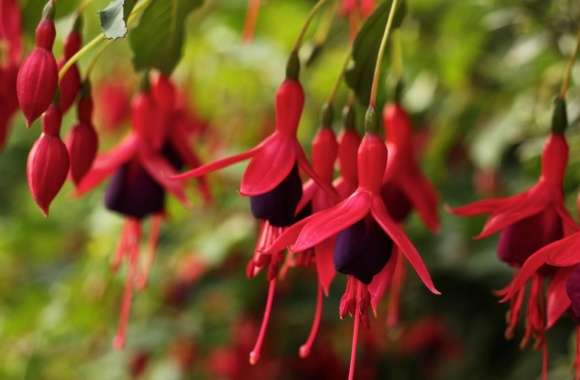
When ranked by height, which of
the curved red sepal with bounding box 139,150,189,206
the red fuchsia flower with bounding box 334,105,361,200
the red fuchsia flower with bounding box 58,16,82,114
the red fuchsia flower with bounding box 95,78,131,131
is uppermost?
the red fuchsia flower with bounding box 58,16,82,114

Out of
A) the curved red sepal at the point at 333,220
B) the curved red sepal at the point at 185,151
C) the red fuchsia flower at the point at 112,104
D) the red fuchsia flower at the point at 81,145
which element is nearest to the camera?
the curved red sepal at the point at 333,220

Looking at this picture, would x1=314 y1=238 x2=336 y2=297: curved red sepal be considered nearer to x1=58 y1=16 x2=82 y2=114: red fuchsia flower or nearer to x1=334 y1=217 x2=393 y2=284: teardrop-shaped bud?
x1=334 y1=217 x2=393 y2=284: teardrop-shaped bud

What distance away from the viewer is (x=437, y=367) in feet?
7.17

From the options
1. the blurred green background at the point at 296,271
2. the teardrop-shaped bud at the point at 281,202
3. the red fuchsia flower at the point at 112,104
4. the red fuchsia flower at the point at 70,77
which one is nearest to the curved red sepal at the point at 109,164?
the red fuchsia flower at the point at 70,77

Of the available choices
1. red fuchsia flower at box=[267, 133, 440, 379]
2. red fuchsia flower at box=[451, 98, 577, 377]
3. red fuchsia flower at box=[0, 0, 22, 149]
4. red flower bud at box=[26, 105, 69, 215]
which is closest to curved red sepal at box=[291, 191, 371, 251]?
red fuchsia flower at box=[267, 133, 440, 379]

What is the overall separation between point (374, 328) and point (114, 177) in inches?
33.6

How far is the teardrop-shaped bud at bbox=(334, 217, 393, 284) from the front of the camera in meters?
0.86

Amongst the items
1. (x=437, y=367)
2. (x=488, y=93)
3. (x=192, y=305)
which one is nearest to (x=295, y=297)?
(x=192, y=305)

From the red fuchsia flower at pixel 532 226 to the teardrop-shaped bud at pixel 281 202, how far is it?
15cm

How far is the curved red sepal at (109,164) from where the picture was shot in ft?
3.70

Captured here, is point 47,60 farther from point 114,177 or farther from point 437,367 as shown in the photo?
point 437,367

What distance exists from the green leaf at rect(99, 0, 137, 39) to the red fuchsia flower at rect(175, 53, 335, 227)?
5.3 inches

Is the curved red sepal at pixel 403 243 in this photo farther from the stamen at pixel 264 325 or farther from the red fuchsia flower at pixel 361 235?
the stamen at pixel 264 325

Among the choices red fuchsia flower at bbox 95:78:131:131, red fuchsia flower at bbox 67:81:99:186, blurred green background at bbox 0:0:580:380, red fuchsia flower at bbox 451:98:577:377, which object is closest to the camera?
red fuchsia flower at bbox 451:98:577:377
